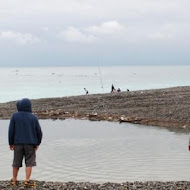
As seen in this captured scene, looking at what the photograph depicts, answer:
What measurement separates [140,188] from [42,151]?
699 cm

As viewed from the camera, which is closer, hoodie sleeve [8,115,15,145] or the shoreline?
hoodie sleeve [8,115,15,145]

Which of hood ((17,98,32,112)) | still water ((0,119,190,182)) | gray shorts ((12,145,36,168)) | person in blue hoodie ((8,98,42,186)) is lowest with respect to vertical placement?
still water ((0,119,190,182))

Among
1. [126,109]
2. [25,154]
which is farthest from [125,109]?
[25,154]

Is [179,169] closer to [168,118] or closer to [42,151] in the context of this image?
[42,151]

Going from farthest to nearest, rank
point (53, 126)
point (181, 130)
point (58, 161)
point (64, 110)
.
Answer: point (64, 110), point (53, 126), point (181, 130), point (58, 161)

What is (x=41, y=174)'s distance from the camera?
1121 centimetres

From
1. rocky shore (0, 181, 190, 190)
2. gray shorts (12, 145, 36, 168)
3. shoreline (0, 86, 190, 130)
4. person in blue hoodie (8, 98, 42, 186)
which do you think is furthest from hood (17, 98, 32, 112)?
shoreline (0, 86, 190, 130)

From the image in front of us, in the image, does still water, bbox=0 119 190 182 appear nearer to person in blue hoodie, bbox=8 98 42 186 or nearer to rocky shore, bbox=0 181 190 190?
rocky shore, bbox=0 181 190 190

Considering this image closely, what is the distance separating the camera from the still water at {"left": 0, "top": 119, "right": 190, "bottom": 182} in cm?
1111

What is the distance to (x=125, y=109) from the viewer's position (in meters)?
26.5

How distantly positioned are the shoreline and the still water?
73.6 inches

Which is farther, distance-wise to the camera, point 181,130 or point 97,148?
point 181,130

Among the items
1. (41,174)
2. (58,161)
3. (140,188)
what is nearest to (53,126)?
(58,161)

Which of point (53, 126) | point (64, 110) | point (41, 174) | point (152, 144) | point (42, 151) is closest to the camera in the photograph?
point (41, 174)
